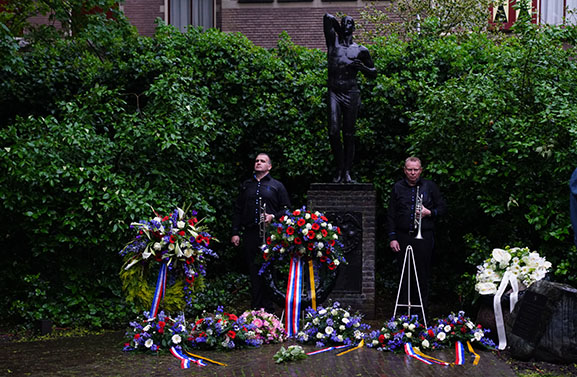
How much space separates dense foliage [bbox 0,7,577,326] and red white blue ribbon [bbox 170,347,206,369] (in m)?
2.44

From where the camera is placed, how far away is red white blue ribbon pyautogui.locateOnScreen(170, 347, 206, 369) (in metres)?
6.70

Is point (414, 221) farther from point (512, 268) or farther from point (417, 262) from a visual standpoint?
point (512, 268)

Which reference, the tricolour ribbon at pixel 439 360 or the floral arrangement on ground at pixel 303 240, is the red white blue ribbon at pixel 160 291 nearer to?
the floral arrangement on ground at pixel 303 240

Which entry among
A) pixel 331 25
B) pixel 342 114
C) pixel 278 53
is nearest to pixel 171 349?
pixel 342 114

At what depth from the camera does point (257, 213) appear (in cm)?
891

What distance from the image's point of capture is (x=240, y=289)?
11.3 m

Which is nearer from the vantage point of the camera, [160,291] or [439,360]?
[439,360]

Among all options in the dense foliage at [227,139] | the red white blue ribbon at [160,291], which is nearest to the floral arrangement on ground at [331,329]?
the red white blue ribbon at [160,291]

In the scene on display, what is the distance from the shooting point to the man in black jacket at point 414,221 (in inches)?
341

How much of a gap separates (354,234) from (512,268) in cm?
222

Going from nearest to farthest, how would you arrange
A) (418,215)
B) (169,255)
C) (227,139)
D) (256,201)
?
(169,255)
(418,215)
(256,201)
(227,139)

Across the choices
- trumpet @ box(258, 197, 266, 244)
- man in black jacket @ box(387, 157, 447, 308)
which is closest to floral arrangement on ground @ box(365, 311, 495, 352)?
man in black jacket @ box(387, 157, 447, 308)

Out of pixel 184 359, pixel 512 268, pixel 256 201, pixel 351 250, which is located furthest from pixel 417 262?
pixel 184 359

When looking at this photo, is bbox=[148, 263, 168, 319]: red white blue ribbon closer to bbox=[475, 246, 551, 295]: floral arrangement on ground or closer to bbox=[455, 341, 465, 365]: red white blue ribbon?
bbox=[455, 341, 465, 365]: red white blue ribbon
